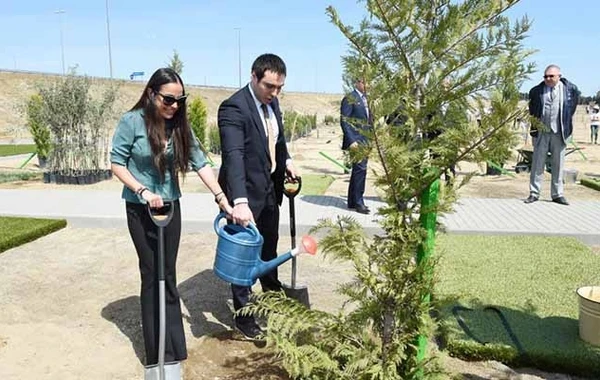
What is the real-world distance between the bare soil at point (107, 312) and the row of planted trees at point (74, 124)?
14.8 feet

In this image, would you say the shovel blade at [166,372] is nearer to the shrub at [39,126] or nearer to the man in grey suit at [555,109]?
the man in grey suit at [555,109]

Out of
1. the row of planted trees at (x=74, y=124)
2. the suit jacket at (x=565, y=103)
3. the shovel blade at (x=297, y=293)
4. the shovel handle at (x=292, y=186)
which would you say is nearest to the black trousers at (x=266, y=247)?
the shovel blade at (x=297, y=293)

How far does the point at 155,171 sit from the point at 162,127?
256 millimetres

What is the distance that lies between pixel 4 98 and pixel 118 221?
146ft

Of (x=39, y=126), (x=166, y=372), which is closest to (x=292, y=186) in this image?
(x=166, y=372)

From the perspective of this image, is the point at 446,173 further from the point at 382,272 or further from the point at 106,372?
the point at 106,372

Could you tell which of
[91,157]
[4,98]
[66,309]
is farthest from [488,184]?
[4,98]

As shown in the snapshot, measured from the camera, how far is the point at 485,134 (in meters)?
2.12

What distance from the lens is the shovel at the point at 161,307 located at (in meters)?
2.75

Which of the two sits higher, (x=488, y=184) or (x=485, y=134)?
(x=485, y=134)

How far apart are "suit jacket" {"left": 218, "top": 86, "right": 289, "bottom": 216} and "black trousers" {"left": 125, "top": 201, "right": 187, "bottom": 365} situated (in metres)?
0.41

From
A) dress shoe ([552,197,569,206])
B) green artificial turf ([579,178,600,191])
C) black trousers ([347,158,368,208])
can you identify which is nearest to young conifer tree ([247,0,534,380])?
black trousers ([347,158,368,208])

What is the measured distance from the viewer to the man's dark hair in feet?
10.6

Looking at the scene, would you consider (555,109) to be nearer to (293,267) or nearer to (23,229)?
(293,267)
